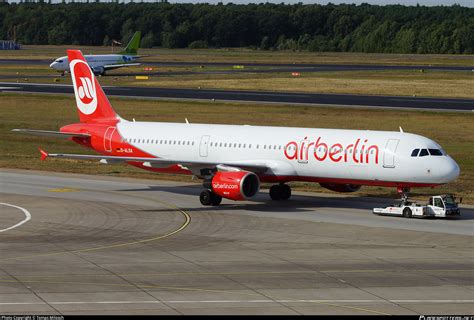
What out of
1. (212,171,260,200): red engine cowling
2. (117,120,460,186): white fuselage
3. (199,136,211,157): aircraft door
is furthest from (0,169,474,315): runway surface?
(199,136,211,157): aircraft door

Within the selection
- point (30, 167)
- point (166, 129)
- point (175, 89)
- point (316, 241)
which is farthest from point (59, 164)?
point (175, 89)

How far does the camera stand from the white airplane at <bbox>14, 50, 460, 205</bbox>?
47.2 meters

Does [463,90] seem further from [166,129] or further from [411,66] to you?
[166,129]

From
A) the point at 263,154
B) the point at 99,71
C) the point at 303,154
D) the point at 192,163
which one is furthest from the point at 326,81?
the point at 303,154

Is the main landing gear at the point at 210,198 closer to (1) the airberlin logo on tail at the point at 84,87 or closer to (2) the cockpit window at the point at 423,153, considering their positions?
(2) the cockpit window at the point at 423,153

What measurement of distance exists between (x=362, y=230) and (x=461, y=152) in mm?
30412

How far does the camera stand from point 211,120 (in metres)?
92.3

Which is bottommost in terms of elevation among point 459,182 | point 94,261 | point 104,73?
point 94,261

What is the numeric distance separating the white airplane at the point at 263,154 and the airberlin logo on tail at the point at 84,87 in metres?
0.18

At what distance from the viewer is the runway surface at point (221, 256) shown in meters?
29.8

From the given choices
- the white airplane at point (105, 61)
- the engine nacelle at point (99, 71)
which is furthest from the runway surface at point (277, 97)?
the engine nacelle at point (99, 71)

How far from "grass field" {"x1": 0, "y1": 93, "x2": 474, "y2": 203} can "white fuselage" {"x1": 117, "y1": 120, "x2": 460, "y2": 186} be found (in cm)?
727

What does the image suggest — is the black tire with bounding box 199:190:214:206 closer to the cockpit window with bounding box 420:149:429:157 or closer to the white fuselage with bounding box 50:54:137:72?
the cockpit window with bounding box 420:149:429:157

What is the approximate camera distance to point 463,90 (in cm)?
12506
